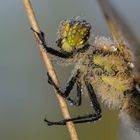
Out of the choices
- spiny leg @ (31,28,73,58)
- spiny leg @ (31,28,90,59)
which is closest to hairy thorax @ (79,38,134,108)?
spiny leg @ (31,28,90,59)

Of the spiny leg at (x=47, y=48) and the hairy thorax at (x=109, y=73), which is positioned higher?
the spiny leg at (x=47, y=48)

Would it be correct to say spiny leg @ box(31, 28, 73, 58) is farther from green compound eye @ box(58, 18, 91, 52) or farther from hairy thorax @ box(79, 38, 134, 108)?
hairy thorax @ box(79, 38, 134, 108)

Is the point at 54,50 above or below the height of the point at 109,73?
above

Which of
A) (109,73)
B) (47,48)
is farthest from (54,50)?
(109,73)

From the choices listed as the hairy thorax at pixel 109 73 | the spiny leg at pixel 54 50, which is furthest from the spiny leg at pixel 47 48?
the hairy thorax at pixel 109 73

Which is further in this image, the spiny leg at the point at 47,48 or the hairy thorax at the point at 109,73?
the hairy thorax at the point at 109,73

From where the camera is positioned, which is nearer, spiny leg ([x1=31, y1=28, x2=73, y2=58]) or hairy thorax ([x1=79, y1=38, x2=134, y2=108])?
spiny leg ([x1=31, y1=28, x2=73, y2=58])

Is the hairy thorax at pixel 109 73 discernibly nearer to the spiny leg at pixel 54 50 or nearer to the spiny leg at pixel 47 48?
the spiny leg at pixel 54 50

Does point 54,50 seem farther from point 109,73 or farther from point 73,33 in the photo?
point 109,73
